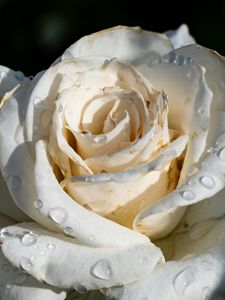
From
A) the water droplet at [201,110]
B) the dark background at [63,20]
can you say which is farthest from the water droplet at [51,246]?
the dark background at [63,20]

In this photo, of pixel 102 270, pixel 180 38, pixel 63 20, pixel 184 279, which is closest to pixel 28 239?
pixel 102 270

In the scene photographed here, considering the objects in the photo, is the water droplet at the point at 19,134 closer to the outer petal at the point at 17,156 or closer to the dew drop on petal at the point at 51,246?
the outer petal at the point at 17,156

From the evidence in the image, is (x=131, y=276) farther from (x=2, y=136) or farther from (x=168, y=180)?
(x=2, y=136)

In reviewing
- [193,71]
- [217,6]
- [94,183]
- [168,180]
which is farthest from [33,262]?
[217,6]

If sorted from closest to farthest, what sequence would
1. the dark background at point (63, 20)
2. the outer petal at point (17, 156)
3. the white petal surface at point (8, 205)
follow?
1. the outer petal at point (17, 156)
2. the white petal surface at point (8, 205)
3. the dark background at point (63, 20)

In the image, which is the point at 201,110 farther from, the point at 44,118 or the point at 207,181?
the point at 44,118

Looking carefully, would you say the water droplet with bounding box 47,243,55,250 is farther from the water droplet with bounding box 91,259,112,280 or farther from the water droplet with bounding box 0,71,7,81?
the water droplet with bounding box 0,71,7,81
